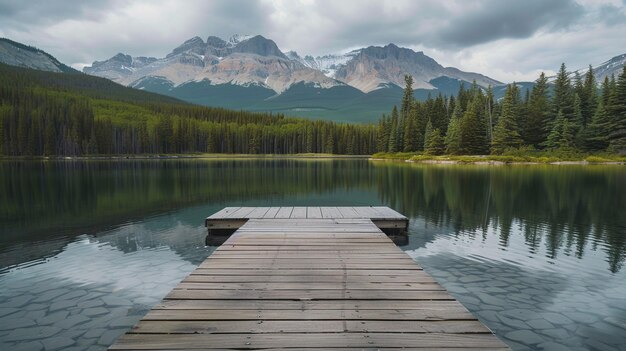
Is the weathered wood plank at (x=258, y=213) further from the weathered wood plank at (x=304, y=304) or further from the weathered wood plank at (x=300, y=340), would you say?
the weathered wood plank at (x=300, y=340)

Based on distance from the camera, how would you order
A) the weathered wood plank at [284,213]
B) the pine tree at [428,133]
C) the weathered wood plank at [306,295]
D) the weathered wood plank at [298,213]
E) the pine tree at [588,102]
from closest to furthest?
the weathered wood plank at [306,295], the weathered wood plank at [298,213], the weathered wood plank at [284,213], the pine tree at [588,102], the pine tree at [428,133]

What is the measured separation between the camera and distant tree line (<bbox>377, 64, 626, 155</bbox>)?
71375 millimetres

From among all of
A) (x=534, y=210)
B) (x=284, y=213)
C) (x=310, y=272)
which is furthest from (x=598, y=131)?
(x=310, y=272)

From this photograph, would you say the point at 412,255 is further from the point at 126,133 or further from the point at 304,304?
the point at 126,133

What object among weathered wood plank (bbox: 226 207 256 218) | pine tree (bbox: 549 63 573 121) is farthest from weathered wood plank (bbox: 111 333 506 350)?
pine tree (bbox: 549 63 573 121)

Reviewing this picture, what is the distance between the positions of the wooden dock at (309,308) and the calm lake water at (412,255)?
238 centimetres

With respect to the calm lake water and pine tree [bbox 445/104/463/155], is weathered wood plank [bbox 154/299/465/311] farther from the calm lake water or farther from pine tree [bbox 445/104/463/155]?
pine tree [bbox 445/104/463/155]

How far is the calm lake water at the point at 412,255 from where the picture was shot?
8.11 m

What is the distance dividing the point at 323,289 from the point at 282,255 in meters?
3.04

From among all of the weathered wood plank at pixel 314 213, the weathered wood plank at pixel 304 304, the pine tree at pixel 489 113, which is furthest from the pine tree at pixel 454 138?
the weathered wood plank at pixel 304 304

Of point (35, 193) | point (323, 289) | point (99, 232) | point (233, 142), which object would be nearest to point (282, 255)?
point (323, 289)

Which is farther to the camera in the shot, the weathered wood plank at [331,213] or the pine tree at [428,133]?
the pine tree at [428,133]

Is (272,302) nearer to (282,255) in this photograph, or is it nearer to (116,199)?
(282,255)

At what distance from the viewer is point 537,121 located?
3216 inches
